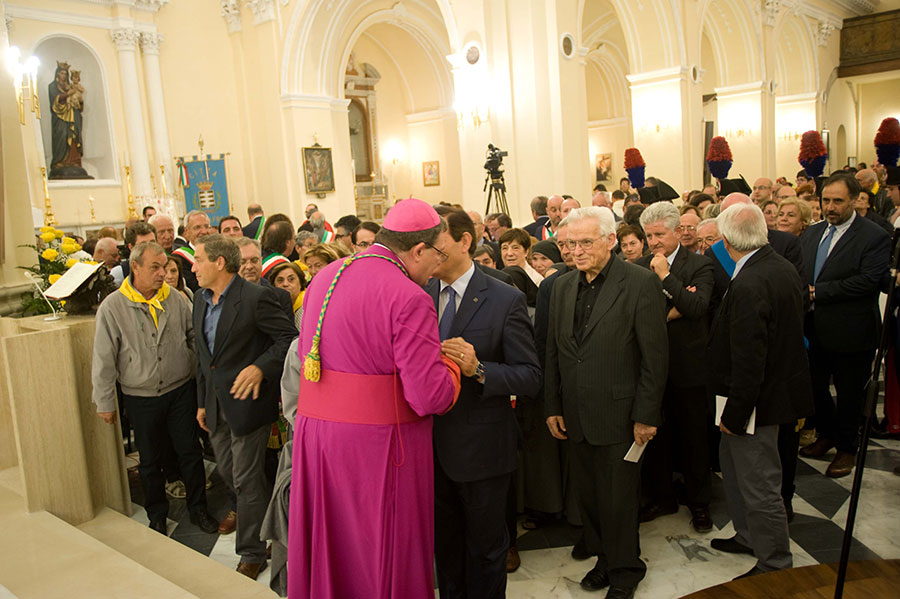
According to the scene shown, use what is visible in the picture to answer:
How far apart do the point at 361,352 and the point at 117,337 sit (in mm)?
2198

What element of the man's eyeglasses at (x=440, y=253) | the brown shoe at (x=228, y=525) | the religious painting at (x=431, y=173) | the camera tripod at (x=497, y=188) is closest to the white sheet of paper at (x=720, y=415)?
the man's eyeglasses at (x=440, y=253)

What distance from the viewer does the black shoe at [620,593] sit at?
3.01 m

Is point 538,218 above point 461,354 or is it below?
above

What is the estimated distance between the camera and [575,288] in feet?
10.2

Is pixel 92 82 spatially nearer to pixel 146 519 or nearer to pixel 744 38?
pixel 146 519

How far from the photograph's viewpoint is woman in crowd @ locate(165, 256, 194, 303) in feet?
15.8

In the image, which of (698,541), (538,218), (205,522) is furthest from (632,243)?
(538,218)

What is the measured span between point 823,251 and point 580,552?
2658 millimetres

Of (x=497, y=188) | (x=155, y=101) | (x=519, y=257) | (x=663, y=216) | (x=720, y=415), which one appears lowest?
(x=720, y=415)

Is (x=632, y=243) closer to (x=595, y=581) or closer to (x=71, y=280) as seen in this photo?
(x=595, y=581)

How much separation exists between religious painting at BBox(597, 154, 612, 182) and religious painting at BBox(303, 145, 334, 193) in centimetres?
1258

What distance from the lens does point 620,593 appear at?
3016 mm

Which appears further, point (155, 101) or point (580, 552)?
point (155, 101)

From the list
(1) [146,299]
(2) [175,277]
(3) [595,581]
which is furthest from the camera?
(2) [175,277]
